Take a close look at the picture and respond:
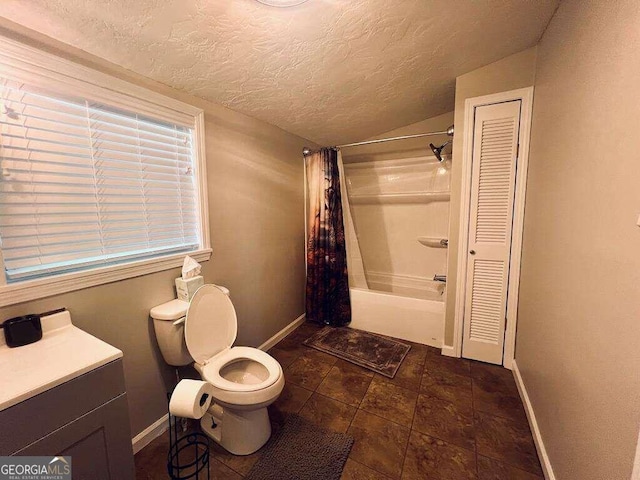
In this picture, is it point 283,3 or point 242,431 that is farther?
point 242,431

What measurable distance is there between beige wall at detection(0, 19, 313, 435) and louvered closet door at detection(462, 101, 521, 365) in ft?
5.34

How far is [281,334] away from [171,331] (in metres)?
1.28

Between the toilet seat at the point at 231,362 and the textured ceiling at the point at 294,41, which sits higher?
Answer: the textured ceiling at the point at 294,41

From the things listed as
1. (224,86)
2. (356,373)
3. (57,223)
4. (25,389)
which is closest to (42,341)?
(25,389)

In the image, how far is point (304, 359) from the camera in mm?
2244

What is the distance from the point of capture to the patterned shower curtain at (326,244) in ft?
8.67

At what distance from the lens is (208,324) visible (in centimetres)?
159

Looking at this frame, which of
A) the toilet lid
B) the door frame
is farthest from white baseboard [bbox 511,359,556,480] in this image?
the toilet lid

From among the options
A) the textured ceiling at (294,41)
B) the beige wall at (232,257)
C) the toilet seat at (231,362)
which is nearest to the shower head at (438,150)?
the textured ceiling at (294,41)

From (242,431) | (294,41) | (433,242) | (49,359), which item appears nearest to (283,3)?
(294,41)

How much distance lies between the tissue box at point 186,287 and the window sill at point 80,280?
0.12m

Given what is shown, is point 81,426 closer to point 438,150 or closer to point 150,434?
point 150,434

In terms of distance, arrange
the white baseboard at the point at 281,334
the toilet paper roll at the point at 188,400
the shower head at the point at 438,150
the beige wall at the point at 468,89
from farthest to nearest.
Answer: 1. the shower head at the point at 438,150
2. the white baseboard at the point at 281,334
3. the beige wall at the point at 468,89
4. the toilet paper roll at the point at 188,400

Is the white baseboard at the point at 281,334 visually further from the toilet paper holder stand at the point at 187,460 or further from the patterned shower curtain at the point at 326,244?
the toilet paper holder stand at the point at 187,460
